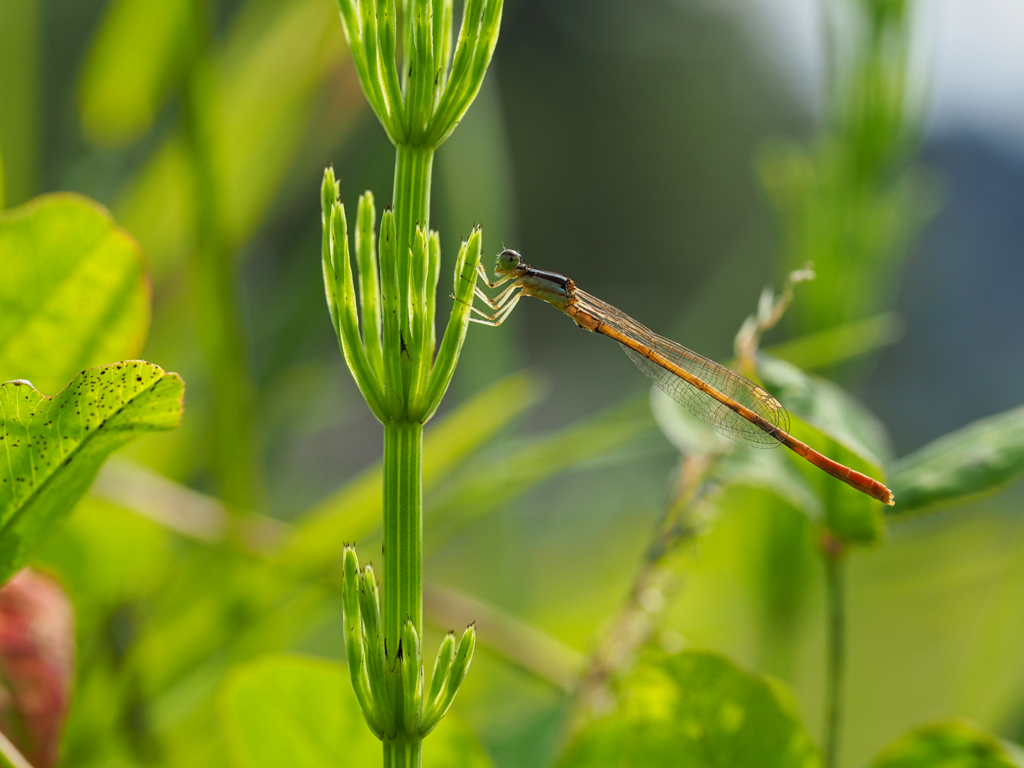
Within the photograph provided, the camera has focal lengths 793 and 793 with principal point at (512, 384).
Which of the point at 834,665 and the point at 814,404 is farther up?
the point at 814,404

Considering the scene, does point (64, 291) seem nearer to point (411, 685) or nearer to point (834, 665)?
point (411, 685)

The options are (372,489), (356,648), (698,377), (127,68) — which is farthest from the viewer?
(698,377)

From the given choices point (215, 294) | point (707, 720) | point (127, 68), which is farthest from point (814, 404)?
point (127, 68)

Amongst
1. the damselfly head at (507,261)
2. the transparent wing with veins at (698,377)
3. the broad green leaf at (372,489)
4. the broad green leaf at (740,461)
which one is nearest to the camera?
the broad green leaf at (740,461)

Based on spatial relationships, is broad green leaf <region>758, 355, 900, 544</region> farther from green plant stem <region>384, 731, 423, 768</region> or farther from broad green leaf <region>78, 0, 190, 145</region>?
broad green leaf <region>78, 0, 190, 145</region>

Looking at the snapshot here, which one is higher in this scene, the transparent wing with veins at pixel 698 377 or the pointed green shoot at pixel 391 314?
the pointed green shoot at pixel 391 314

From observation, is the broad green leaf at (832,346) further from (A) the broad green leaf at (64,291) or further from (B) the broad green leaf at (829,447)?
(A) the broad green leaf at (64,291)

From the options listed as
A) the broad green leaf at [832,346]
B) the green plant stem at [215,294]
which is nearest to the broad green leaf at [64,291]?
the green plant stem at [215,294]

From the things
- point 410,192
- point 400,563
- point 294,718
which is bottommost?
point 294,718
